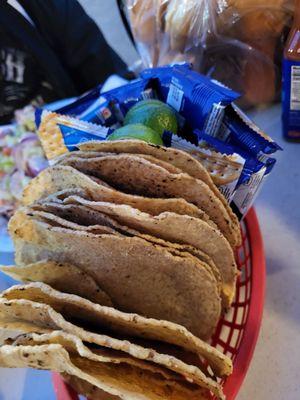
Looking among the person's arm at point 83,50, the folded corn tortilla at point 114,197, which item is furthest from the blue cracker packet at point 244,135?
the person's arm at point 83,50

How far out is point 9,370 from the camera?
91 cm

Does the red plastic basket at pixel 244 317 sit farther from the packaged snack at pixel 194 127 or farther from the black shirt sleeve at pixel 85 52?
the black shirt sleeve at pixel 85 52

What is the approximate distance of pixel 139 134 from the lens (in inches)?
28.7

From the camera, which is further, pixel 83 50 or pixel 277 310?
pixel 83 50

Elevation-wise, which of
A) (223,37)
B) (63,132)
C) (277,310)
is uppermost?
(223,37)

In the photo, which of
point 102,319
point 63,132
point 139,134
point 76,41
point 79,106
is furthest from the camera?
point 76,41

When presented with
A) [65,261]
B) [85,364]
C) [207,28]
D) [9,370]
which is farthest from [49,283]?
[207,28]

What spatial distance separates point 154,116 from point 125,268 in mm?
282

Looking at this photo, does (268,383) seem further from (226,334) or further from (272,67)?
(272,67)

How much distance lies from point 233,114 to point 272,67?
324 mm

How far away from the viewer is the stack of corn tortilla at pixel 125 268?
0.57 meters

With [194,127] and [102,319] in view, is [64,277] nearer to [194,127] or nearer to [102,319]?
[102,319]

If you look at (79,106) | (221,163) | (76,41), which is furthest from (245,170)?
(76,41)

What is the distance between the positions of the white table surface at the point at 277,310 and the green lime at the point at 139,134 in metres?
0.35
